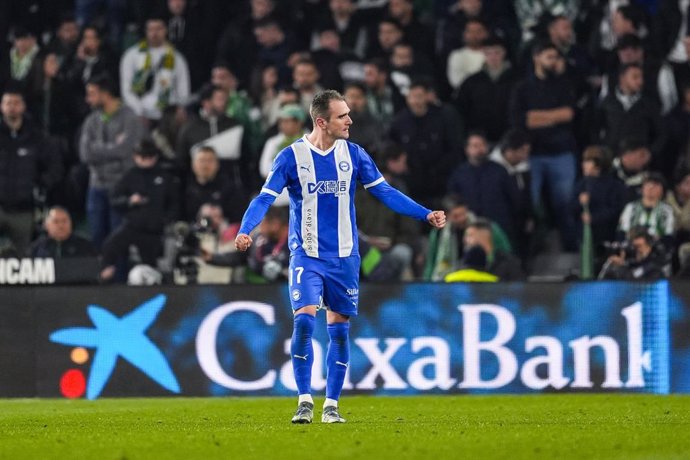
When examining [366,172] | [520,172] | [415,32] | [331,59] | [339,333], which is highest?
[415,32]

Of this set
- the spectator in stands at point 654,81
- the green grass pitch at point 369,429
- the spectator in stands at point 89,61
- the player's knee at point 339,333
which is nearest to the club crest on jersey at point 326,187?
the player's knee at point 339,333

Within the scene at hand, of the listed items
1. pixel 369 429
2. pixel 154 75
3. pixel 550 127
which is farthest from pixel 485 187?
pixel 369 429

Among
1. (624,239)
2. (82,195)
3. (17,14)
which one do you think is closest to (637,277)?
(624,239)

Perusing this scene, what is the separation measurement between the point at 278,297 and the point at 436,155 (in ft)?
13.5

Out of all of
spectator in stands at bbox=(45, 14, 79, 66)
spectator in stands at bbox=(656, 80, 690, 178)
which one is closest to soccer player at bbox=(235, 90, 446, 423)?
spectator in stands at bbox=(656, 80, 690, 178)

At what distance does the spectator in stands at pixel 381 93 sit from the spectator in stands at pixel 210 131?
5.38 feet

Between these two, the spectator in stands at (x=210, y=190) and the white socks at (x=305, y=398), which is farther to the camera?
the spectator in stands at (x=210, y=190)

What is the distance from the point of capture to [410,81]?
59.4 ft

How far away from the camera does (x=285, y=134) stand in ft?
56.7

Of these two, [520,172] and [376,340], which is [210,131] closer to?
[520,172]

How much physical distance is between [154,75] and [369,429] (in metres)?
10.2

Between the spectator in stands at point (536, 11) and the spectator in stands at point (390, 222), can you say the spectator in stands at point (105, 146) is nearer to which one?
the spectator in stands at point (390, 222)

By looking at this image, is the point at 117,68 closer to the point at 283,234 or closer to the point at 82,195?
the point at 82,195

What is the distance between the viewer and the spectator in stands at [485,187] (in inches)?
665
